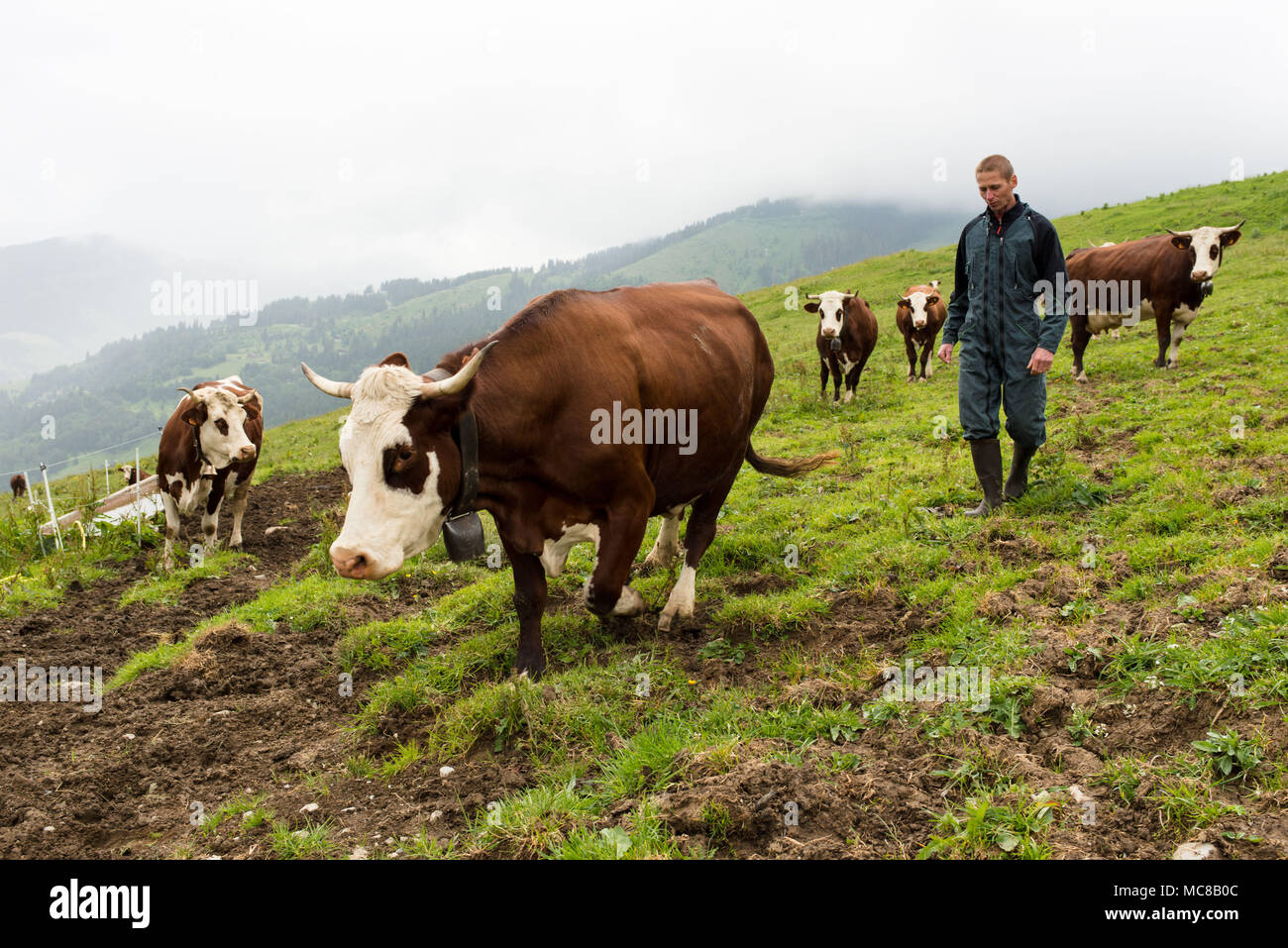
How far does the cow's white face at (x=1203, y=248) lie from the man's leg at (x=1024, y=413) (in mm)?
8803

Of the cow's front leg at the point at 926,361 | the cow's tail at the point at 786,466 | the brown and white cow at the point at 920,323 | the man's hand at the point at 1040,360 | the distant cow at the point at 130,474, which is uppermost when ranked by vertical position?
the brown and white cow at the point at 920,323

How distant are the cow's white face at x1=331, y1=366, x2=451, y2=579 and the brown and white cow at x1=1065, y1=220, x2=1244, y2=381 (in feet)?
37.4

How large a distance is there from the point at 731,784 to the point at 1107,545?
3.61 meters

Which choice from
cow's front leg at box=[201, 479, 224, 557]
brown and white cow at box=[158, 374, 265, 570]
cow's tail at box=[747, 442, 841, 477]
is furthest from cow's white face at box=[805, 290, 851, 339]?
cow's front leg at box=[201, 479, 224, 557]

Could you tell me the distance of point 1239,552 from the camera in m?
4.71

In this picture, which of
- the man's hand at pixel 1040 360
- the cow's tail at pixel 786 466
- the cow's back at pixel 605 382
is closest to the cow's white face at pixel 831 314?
the cow's tail at pixel 786 466

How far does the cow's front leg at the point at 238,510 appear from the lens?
10555 millimetres

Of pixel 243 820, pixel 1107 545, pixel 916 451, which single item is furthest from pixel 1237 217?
pixel 243 820

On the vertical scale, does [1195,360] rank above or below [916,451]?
above

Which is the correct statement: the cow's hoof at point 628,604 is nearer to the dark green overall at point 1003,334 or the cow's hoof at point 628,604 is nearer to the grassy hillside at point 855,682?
the grassy hillside at point 855,682

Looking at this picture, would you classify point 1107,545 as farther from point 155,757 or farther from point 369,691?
point 155,757

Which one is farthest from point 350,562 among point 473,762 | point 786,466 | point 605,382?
point 786,466

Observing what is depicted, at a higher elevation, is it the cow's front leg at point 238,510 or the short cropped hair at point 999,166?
the short cropped hair at point 999,166

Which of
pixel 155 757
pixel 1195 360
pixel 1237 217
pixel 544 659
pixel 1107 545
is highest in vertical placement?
pixel 1237 217
